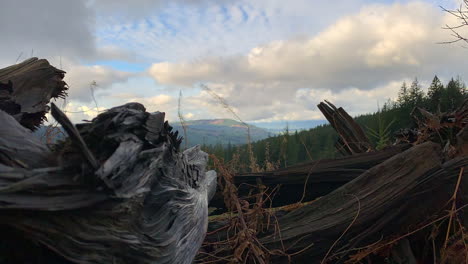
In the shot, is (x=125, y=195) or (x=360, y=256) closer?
(x=125, y=195)

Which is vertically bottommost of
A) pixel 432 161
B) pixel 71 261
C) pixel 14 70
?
pixel 71 261

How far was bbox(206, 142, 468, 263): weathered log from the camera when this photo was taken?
125 inches

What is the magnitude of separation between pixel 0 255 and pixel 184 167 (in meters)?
1.13

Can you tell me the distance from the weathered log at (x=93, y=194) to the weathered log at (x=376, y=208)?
1544mm

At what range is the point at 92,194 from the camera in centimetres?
144

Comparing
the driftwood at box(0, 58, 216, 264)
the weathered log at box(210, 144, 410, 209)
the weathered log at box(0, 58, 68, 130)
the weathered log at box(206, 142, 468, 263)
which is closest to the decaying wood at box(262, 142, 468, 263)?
the weathered log at box(206, 142, 468, 263)

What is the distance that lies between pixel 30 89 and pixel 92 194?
175 cm

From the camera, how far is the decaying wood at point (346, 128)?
4977 mm

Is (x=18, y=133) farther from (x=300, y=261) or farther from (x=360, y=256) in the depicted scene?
(x=360, y=256)

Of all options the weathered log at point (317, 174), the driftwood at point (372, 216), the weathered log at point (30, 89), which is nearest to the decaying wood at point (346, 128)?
the weathered log at point (317, 174)

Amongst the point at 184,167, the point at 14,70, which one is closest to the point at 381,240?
the point at 184,167

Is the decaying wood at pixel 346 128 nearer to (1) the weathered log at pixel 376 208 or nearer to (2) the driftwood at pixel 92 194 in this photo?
(1) the weathered log at pixel 376 208

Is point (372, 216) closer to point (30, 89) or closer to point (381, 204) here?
point (381, 204)

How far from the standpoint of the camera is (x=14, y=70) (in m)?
2.84
